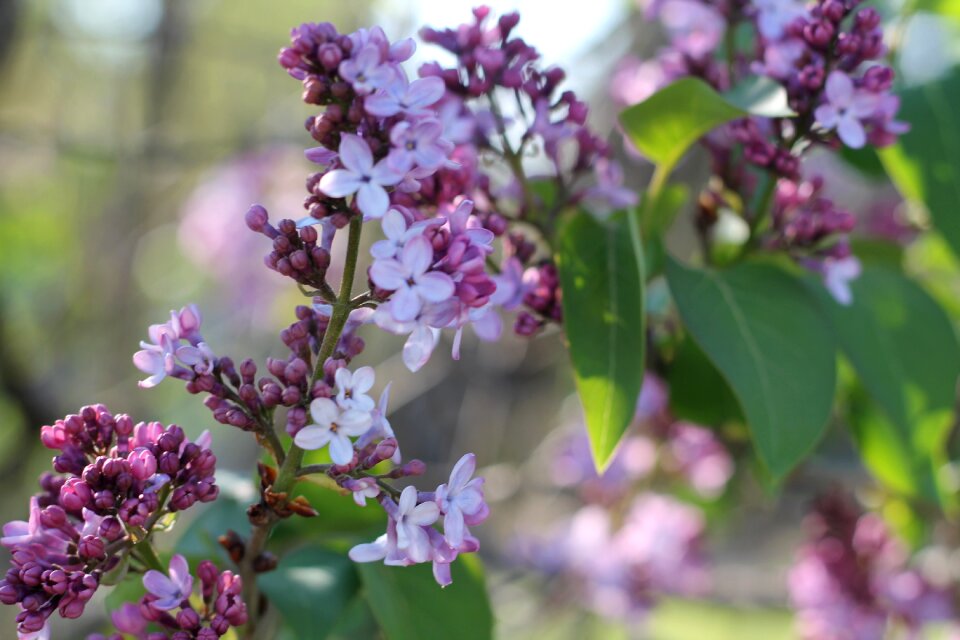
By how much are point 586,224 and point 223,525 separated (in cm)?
55

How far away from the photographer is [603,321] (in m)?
1.06

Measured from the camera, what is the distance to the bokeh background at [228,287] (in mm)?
2637

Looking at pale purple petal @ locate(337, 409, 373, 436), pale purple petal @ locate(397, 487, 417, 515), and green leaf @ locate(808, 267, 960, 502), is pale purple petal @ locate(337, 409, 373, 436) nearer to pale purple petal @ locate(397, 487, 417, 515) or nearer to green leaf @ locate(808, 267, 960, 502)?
pale purple petal @ locate(397, 487, 417, 515)

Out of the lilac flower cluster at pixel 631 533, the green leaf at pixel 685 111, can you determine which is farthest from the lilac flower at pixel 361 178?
the lilac flower cluster at pixel 631 533

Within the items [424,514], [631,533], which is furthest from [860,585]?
[424,514]

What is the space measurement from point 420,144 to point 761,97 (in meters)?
0.48

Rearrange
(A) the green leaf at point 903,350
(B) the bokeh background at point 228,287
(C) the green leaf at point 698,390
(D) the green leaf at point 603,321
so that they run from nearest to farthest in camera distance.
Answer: (D) the green leaf at point 603,321
(A) the green leaf at point 903,350
(C) the green leaf at point 698,390
(B) the bokeh background at point 228,287

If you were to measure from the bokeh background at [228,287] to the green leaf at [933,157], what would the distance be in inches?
4.0

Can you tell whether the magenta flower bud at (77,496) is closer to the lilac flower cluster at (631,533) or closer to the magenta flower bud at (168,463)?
the magenta flower bud at (168,463)

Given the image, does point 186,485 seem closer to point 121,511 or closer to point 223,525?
point 121,511

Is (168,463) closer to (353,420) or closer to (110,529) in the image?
(110,529)

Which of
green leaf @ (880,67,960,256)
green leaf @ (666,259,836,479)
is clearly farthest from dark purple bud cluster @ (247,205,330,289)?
green leaf @ (880,67,960,256)

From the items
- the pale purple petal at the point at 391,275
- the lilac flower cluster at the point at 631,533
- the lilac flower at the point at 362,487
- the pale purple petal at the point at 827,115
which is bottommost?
the lilac flower cluster at the point at 631,533

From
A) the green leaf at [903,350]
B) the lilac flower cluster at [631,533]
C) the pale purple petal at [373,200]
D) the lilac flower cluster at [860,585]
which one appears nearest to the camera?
the pale purple petal at [373,200]
